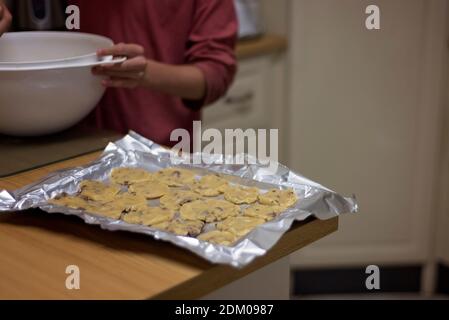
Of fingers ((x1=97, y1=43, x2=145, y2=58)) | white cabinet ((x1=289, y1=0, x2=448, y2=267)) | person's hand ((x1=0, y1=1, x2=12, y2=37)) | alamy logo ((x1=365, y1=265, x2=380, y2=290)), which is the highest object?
person's hand ((x1=0, y1=1, x2=12, y2=37))

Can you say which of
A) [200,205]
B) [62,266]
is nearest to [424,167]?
[200,205]

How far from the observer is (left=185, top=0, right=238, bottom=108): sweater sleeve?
4.55 feet

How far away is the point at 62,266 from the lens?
77cm

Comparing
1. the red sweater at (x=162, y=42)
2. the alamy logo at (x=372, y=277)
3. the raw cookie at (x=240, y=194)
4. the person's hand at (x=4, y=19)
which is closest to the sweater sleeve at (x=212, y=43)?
the red sweater at (x=162, y=42)

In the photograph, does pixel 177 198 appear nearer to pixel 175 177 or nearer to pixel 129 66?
pixel 175 177

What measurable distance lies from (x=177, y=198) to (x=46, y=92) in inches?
13.5

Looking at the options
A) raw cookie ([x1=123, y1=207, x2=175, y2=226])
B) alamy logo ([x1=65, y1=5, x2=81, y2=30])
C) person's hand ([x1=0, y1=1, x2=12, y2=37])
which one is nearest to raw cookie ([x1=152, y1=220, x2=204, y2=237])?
raw cookie ([x1=123, y1=207, x2=175, y2=226])

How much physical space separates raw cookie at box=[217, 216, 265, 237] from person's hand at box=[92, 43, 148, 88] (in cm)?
43

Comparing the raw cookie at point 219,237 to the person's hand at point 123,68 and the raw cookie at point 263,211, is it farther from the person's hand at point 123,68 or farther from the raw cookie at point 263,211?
the person's hand at point 123,68

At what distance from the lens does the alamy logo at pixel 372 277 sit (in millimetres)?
1986

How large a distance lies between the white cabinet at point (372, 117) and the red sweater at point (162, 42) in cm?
69

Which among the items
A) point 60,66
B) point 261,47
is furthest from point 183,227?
point 261,47

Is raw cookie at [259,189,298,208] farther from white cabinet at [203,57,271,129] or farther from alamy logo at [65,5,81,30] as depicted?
white cabinet at [203,57,271,129]
